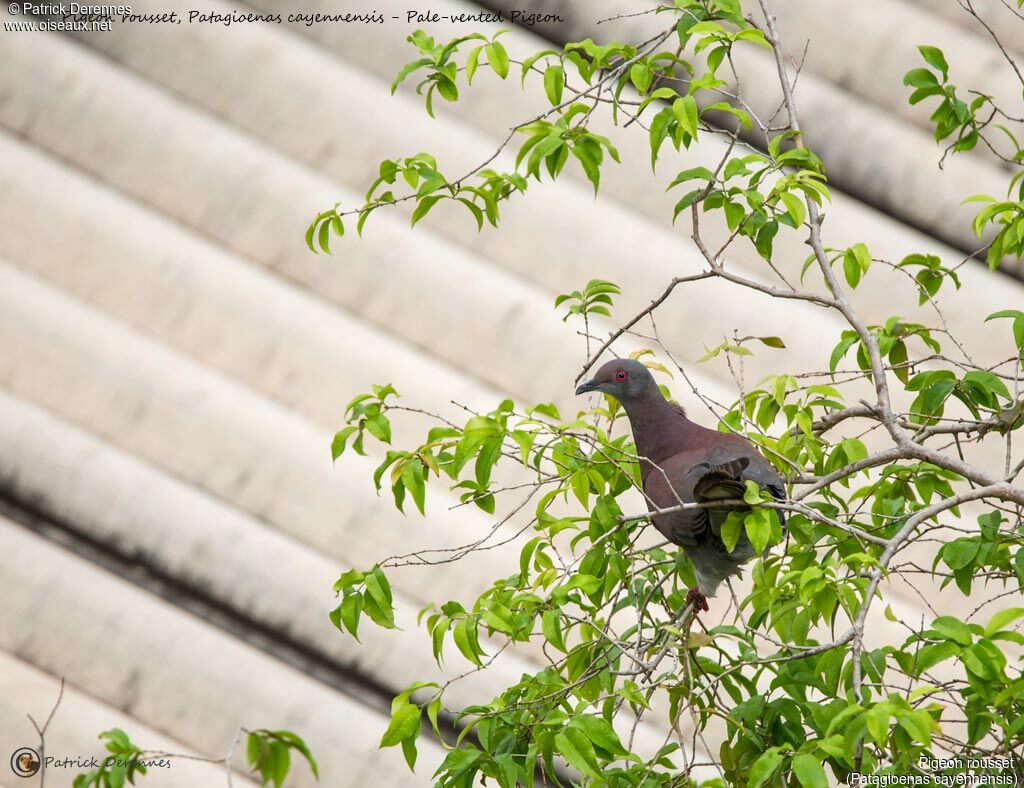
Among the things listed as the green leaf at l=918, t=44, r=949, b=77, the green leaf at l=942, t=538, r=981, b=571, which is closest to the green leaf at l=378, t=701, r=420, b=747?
the green leaf at l=942, t=538, r=981, b=571

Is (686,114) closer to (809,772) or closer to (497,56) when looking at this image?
(497,56)

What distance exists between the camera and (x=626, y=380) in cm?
257

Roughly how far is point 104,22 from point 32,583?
278 centimetres

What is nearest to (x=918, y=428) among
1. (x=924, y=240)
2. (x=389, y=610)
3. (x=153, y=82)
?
(x=389, y=610)

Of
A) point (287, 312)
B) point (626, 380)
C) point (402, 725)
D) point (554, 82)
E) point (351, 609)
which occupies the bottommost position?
point (402, 725)

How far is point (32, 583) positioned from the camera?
14.8ft

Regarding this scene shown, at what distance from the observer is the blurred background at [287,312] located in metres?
4.49

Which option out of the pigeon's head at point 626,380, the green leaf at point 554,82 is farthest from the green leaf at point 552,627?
the green leaf at point 554,82

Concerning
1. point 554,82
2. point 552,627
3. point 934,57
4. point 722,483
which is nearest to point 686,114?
point 554,82

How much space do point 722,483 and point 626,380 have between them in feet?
2.27

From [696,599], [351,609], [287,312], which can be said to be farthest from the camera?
[287,312]

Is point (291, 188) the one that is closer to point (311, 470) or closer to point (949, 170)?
point (311, 470)

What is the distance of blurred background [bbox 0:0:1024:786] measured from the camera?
449 cm

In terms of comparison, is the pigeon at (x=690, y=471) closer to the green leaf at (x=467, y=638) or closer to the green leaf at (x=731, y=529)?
the green leaf at (x=731, y=529)
